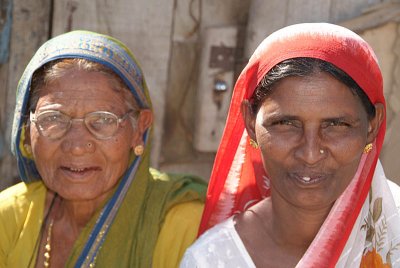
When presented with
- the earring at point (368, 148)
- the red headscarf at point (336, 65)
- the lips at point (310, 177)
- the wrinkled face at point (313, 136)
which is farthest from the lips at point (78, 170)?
the earring at point (368, 148)

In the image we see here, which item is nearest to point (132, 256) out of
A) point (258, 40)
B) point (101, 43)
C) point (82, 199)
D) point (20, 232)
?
point (82, 199)

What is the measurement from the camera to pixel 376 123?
256 centimetres

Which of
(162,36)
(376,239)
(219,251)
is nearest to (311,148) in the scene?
(376,239)

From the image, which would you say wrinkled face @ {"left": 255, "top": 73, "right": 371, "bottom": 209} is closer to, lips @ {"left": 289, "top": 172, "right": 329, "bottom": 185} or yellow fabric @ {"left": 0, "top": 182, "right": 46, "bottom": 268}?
lips @ {"left": 289, "top": 172, "right": 329, "bottom": 185}

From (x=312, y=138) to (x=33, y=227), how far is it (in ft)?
4.35

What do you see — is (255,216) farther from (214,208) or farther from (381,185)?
(381,185)

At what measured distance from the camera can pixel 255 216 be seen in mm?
2799

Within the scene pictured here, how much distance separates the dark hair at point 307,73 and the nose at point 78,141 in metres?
0.79

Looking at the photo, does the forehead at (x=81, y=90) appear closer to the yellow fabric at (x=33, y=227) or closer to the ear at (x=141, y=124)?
the ear at (x=141, y=124)

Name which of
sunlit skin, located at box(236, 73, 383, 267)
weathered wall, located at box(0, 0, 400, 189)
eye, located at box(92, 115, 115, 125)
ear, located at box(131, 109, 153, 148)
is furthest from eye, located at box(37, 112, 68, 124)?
weathered wall, located at box(0, 0, 400, 189)

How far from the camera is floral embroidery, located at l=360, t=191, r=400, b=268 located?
2.56 meters

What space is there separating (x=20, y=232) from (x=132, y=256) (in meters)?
0.49

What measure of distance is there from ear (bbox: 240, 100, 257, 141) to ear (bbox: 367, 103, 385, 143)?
0.38m

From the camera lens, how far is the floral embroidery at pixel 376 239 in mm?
A: 2557
